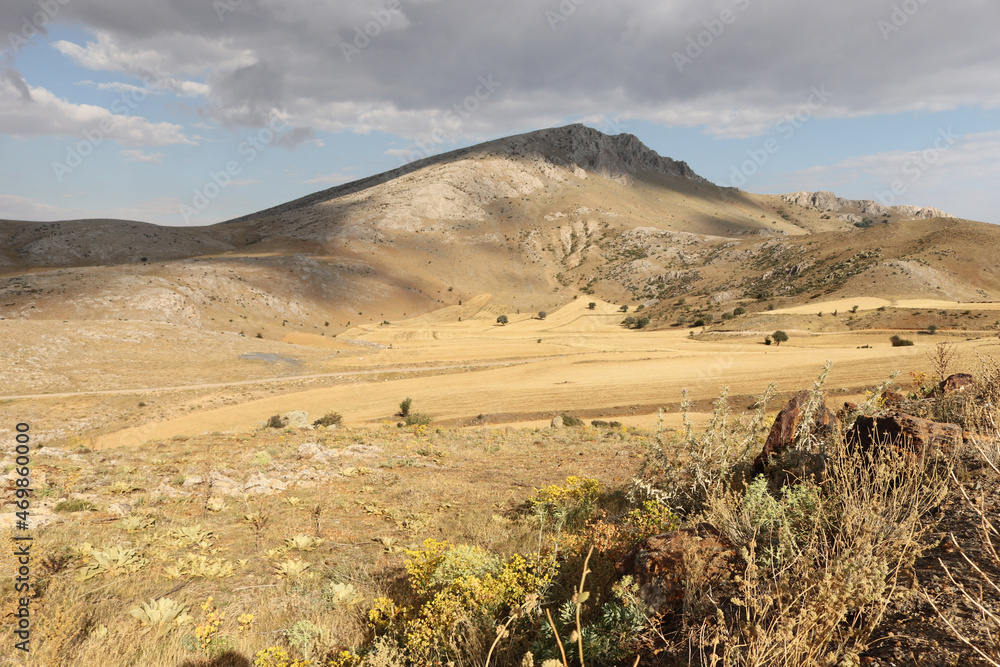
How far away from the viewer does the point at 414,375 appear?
114ft

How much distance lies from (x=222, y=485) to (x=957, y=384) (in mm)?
15221

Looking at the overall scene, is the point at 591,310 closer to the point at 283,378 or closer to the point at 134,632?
the point at 283,378

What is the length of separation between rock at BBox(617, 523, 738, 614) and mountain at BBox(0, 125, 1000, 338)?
184 ft

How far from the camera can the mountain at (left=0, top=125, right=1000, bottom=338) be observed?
51.9 meters

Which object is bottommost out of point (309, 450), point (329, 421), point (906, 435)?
point (329, 421)

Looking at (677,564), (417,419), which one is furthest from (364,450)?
(677,564)

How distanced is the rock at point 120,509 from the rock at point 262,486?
206 centimetres

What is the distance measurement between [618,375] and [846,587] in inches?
1068

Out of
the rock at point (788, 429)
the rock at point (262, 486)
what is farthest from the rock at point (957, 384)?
the rock at point (262, 486)

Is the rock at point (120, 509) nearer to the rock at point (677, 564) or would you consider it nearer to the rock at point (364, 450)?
Result: the rock at point (364, 450)

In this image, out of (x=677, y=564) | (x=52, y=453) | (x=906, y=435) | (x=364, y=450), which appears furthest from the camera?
(x=364, y=450)

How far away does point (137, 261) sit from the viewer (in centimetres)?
7950

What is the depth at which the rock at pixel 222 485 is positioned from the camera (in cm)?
1033

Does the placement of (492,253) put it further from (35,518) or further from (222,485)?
(35,518)
